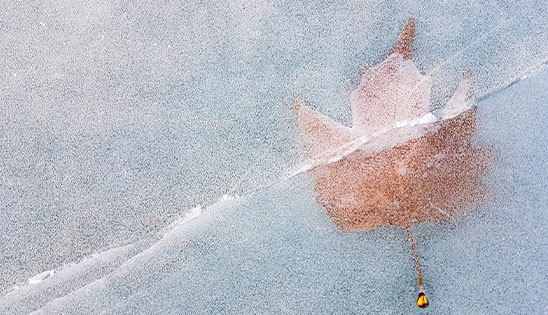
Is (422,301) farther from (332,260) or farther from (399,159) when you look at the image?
(399,159)

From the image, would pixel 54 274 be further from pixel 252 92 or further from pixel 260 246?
pixel 252 92

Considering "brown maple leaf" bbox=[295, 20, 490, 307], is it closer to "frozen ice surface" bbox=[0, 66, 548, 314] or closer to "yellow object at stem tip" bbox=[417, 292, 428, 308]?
"frozen ice surface" bbox=[0, 66, 548, 314]

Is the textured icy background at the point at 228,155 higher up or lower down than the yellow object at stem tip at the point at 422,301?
higher up

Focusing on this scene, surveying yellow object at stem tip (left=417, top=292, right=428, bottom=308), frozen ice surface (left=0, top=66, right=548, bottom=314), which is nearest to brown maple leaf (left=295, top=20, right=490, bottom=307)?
frozen ice surface (left=0, top=66, right=548, bottom=314)

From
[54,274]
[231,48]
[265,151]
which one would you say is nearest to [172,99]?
[231,48]

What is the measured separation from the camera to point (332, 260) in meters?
2.79

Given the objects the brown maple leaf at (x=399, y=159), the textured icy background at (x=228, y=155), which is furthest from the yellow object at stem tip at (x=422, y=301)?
the brown maple leaf at (x=399, y=159)

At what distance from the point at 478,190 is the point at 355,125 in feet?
3.16

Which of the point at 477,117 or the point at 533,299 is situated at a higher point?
the point at 477,117

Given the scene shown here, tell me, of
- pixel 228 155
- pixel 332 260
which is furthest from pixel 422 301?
pixel 228 155

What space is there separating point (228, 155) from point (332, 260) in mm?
1043

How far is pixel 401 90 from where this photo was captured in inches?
113

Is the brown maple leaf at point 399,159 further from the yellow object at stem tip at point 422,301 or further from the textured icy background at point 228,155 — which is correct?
the yellow object at stem tip at point 422,301

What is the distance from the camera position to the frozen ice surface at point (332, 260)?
276 cm
